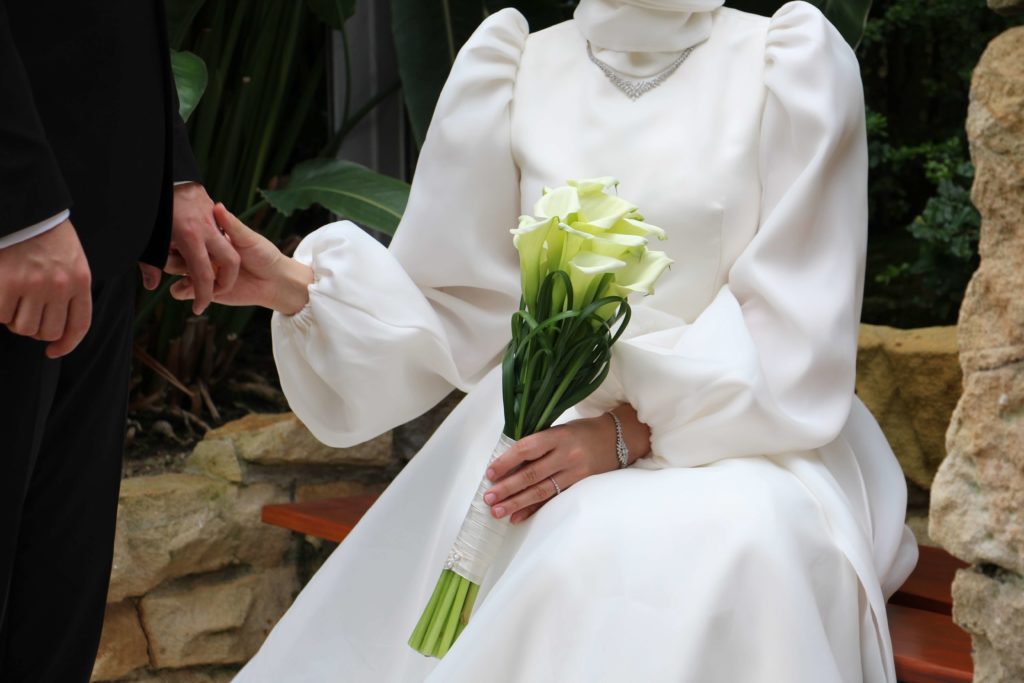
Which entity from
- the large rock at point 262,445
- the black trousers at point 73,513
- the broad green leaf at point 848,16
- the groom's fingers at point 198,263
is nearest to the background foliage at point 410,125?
the broad green leaf at point 848,16

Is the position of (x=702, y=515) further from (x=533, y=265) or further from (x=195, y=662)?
(x=195, y=662)

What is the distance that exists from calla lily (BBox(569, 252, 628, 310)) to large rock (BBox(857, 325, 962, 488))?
56.7 inches

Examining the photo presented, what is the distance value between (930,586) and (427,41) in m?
1.82

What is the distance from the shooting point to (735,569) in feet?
4.75

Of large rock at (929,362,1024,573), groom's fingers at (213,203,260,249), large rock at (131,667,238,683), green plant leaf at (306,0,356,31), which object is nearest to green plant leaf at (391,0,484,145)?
green plant leaf at (306,0,356,31)

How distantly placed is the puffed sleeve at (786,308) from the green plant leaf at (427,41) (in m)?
1.33

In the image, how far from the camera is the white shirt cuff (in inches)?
50.9

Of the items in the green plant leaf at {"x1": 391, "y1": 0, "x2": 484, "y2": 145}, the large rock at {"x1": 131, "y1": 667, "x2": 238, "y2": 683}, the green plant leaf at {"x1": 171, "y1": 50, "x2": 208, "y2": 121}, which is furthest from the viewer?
the green plant leaf at {"x1": 391, "y1": 0, "x2": 484, "y2": 145}

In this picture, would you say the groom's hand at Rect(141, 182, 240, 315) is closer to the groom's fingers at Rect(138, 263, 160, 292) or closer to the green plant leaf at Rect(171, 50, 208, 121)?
the groom's fingers at Rect(138, 263, 160, 292)

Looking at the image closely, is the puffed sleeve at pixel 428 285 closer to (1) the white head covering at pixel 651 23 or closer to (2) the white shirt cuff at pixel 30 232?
(1) the white head covering at pixel 651 23

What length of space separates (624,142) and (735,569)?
2.50 feet

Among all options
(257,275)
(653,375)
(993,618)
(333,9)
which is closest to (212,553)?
(257,275)

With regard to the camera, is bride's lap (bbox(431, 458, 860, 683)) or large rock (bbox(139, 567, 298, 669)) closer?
bride's lap (bbox(431, 458, 860, 683))

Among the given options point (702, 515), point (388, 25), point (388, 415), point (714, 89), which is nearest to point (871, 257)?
point (388, 25)
